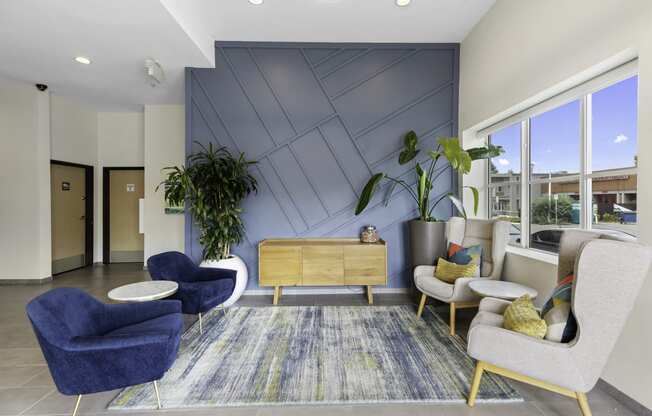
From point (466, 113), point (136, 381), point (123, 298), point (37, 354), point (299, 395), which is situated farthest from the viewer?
point (466, 113)

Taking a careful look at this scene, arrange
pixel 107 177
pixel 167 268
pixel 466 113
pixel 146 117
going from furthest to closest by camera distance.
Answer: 1. pixel 107 177
2. pixel 146 117
3. pixel 466 113
4. pixel 167 268

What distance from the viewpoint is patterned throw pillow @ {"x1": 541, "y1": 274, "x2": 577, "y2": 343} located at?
5.26 ft

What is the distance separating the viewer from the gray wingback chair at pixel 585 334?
1.42 metres

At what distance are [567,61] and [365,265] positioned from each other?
2584 millimetres

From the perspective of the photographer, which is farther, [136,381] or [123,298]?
[123,298]

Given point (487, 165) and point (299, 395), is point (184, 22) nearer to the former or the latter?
A: point (299, 395)

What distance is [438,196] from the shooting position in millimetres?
4043

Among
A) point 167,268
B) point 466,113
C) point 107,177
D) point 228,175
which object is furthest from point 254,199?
point 107,177

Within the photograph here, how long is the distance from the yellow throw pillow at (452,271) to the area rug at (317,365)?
1.52ft

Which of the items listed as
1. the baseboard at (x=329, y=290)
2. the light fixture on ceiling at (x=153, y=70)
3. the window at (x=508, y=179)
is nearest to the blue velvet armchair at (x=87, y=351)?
the baseboard at (x=329, y=290)

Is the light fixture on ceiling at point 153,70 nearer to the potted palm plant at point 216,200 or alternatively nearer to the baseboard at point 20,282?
the potted palm plant at point 216,200

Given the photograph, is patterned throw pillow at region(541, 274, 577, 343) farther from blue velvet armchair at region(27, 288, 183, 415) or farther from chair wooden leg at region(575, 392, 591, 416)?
blue velvet armchair at region(27, 288, 183, 415)

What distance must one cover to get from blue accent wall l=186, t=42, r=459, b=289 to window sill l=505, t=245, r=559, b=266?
1066 mm

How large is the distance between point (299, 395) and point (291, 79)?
3.55 meters
